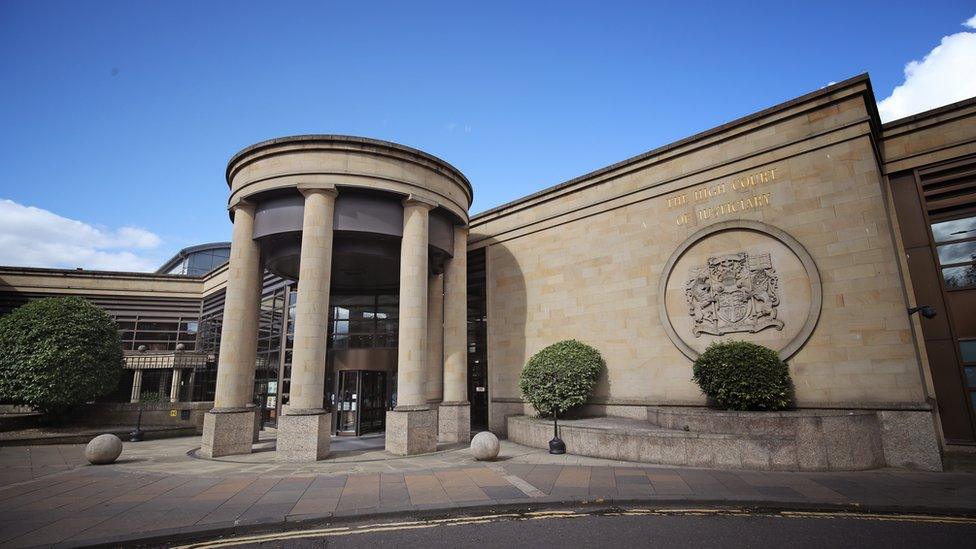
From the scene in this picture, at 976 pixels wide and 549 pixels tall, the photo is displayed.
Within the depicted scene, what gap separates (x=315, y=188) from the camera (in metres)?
15.1

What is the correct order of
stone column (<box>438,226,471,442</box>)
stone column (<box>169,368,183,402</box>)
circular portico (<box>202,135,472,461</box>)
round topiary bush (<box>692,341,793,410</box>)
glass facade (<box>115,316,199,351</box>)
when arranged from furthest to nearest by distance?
1. glass facade (<box>115,316,199,351</box>)
2. stone column (<box>169,368,183,402</box>)
3. stone column (<box>438,226,471,442</box>)
4. circular portico (<box>202,135,472,461</box>)
5. round topiary bush (<box>692,341,793,410</box>)

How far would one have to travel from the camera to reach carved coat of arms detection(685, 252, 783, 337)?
1392cm

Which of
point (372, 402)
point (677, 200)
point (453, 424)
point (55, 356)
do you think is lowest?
point (453, 424)

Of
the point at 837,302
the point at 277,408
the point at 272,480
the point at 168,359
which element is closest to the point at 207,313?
the point at 168,359

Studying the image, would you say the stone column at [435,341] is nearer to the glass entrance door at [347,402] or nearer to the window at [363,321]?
the window at [363,321]

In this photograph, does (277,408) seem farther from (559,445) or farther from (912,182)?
(912,182)

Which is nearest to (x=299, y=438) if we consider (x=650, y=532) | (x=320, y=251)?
(x=320, y=251)

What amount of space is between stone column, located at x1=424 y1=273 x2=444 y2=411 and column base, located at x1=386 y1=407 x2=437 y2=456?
3958mm

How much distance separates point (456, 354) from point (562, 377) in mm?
4466

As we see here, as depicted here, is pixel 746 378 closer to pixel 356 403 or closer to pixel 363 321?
pixel 356 403

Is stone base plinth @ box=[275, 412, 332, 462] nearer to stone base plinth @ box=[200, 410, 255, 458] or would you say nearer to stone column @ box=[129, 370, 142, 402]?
stone base plinth @ box=[200, 410, 255, 458]

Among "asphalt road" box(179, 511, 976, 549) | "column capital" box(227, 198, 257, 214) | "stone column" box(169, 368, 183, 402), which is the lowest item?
"asphalt road" box(179, 511, 976, 549)

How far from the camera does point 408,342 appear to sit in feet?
51.4

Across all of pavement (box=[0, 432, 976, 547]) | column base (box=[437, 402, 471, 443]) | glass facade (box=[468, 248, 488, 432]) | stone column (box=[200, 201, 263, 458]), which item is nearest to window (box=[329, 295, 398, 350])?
glass facade (box=[468, 248, 488, 432])
